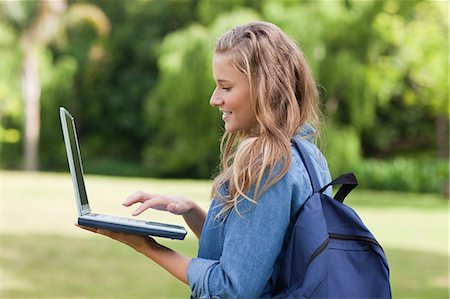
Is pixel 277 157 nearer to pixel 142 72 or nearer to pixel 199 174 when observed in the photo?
pixel 199 174

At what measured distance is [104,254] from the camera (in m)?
7.70

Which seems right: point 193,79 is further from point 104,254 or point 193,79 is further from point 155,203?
point 155,203

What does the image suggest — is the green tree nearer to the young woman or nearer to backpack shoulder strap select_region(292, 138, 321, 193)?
the young woman

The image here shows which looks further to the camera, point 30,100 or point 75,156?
point 30,100

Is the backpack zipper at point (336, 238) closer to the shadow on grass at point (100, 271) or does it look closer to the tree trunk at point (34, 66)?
the shadow on grass at point (100, 271)

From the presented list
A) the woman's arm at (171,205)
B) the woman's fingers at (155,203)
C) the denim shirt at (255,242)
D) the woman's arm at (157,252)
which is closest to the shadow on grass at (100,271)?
the woman's arm at (171,205)

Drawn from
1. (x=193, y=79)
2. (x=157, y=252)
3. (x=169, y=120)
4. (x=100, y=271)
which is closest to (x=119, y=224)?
(x=157, y=252)

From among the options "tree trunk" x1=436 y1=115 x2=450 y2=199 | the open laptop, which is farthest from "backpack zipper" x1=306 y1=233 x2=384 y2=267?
"tree trunk" x1=436 y1=115 x2=450 y2=199

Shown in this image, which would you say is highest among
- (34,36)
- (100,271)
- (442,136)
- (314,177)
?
(314,177)

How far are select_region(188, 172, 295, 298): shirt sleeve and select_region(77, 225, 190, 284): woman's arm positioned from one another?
0.11 m

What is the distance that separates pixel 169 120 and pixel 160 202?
23.6 meters

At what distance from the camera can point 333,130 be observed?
1977cm

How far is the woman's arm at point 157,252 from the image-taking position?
1779 mm

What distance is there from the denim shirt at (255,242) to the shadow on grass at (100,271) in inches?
161
